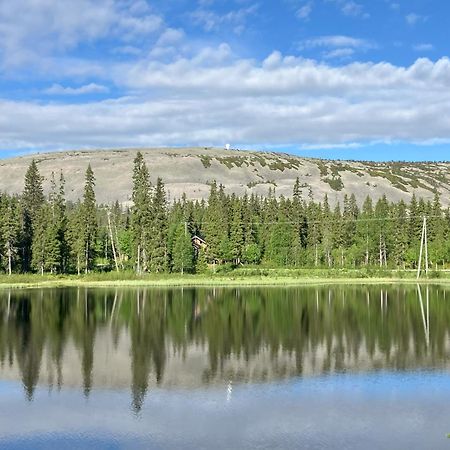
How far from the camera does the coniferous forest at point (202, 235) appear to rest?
112 m

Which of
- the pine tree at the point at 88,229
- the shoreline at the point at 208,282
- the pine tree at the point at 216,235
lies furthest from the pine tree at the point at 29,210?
the pine tree at the point at 216,235

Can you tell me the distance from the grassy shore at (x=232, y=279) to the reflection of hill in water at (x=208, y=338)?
2279 centimetres

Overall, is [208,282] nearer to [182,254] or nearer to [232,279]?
[232,279]

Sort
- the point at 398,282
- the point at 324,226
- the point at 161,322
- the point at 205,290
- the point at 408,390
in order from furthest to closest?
the point at 324,226 → the point at 398,282 → the point at 205,290 → the point at 161,322 → the point at 408,390

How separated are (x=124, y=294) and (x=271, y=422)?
5756cm

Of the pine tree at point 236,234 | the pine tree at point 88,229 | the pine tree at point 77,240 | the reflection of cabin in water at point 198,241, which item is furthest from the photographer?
the reflection of cabin in water at point 198,241

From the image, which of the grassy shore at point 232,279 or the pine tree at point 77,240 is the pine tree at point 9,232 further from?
the pine tree at point 77,240

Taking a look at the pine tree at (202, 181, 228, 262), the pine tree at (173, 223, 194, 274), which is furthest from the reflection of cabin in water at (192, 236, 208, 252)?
the pine tree at (173, 223, 194, 274)

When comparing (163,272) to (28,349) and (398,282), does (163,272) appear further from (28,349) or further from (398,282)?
(28,349)

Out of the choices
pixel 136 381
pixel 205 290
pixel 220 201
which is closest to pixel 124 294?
pixel 205 290

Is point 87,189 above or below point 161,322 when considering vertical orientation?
above

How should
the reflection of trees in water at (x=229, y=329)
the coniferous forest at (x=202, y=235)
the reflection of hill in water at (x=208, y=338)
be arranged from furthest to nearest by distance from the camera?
the coniferous forest at (x=202, y=235)
the reflection of trees in water at (x=229, y=329)
the reflection of hill in water at (x=208, y=338)

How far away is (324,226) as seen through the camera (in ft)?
460

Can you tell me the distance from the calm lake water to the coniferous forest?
52992 millimetres
